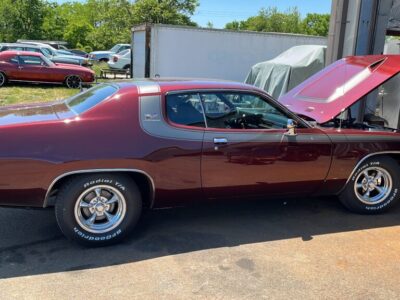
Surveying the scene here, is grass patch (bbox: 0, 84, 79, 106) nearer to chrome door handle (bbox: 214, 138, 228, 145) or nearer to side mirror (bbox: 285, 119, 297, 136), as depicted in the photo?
chrome door handle (bbox: 214, 138, 228, 145)

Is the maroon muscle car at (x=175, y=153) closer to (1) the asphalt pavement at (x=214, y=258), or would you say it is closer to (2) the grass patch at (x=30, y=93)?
(1) the asphalt pavement at (x=214, y=258)

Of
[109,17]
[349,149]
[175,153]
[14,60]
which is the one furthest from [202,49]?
[109,17]

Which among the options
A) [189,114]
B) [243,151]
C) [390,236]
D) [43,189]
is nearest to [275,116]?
[243,151]

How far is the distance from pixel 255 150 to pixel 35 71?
→ 15334 mm

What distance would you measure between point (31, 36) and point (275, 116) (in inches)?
1753

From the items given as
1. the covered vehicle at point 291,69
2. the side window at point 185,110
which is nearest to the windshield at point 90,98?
the side window at point 185,110

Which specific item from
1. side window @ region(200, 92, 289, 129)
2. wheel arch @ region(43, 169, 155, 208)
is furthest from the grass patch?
side window @ region(200, 92, 289, 129)

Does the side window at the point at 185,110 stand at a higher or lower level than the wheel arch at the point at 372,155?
higher

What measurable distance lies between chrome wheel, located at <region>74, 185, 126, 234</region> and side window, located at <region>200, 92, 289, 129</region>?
116 cm

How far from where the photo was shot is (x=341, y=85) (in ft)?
17.7

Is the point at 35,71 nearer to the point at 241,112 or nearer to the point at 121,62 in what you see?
the point at 121,62

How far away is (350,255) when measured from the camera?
161 inches

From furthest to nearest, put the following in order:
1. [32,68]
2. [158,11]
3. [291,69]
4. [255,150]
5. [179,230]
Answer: [158,11] → [32,68] → [291,69] → [179,230] → [255,150]

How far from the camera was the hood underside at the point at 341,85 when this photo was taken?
5062 millimetres
